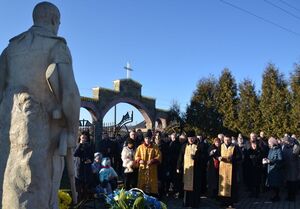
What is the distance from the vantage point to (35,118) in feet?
11.7

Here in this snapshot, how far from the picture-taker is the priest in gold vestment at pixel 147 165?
11.0 m

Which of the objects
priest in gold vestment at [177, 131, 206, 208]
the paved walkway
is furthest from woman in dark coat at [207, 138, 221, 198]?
priest in gold vestment at [177, 131, 206, 208]

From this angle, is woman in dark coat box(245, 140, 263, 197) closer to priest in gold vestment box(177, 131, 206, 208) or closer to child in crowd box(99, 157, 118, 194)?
priest in gold vestment box(177, 131, 206, 208)

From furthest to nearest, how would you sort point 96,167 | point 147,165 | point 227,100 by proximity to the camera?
1. point 227,100
2. point 147,165
3. point 96,167

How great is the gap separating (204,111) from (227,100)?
5.47ft

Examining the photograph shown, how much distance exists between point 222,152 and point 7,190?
834 centimetres

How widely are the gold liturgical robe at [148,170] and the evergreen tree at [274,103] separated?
44.1 feet

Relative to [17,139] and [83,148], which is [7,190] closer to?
[17,139]

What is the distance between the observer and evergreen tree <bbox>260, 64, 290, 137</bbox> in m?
23.3

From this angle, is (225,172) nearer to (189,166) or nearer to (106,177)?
(189,166)

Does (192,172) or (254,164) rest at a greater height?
(254,164)

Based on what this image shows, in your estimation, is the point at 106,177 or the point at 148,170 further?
the point at 148,170

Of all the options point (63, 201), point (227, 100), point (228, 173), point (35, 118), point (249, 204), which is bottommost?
point (249, 204)

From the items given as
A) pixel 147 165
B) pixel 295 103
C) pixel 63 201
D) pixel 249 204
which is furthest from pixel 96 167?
pixel 295 103
